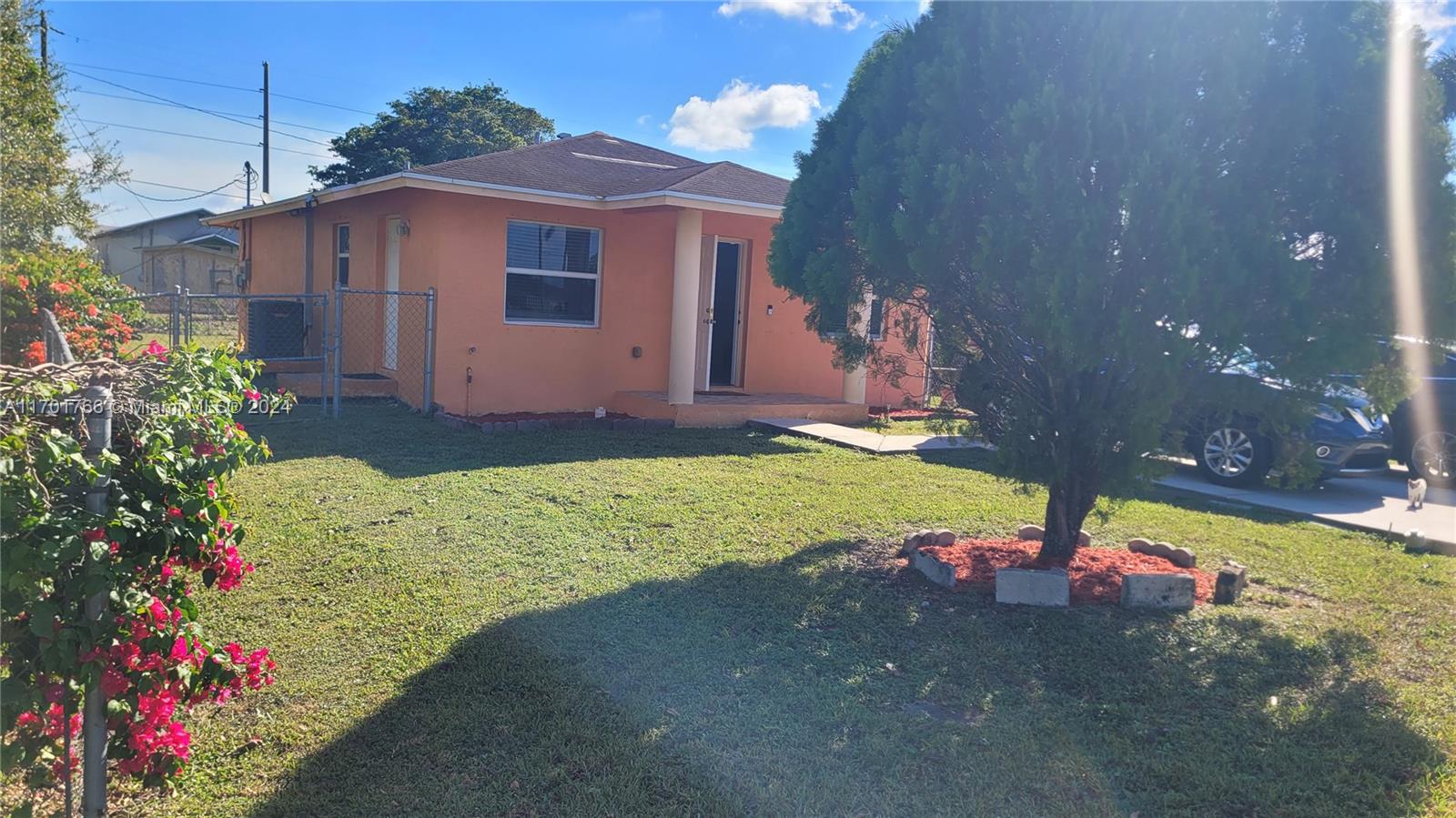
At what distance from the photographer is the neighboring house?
117ft

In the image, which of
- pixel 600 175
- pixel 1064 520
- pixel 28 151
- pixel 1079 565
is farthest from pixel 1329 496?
pixel 28 151

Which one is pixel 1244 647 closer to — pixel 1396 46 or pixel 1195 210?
pixel 1195 210

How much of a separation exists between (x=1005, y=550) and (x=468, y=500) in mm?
Result: 3835

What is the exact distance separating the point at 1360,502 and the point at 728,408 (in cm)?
661

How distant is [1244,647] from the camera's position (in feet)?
16.2

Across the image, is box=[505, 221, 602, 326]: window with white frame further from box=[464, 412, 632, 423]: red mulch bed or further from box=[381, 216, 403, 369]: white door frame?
box=[381, 216, 403, 369]: white door frame

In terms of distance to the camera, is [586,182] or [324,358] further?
[586,182]

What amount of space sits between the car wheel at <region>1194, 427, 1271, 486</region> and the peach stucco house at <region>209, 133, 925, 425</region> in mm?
4529

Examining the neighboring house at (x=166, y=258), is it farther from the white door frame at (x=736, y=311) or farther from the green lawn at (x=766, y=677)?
the green lawn at (x=766, y=677)

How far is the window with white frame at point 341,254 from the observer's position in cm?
1455

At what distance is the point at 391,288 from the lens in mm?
13188

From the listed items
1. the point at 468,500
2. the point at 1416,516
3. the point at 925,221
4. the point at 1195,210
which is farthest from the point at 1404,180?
the point at 468,500

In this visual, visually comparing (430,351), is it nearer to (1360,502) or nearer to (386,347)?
(386,347)

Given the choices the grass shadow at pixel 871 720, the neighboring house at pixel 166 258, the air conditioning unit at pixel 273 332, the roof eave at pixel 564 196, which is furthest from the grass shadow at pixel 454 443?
the neighboring house at pixel 166 258
